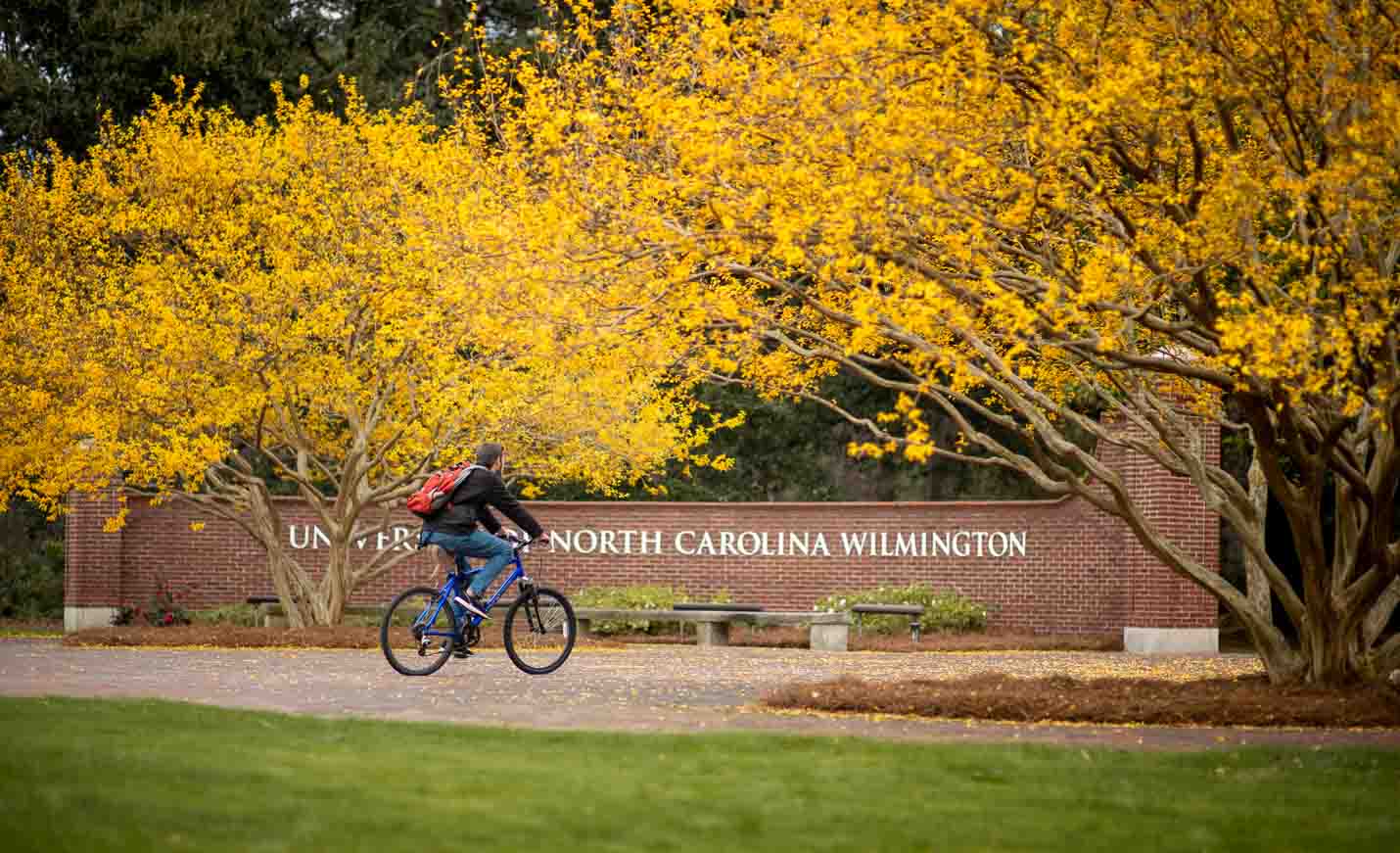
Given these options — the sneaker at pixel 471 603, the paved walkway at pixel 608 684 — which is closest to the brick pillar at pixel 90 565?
the paved walkway at pixel 608 684

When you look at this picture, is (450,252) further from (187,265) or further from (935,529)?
(935,529)

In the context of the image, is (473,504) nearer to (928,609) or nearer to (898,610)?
(898,610)

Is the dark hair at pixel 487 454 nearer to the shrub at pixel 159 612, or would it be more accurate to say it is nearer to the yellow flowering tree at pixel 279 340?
the yellow flowering tree at pixel 279 340

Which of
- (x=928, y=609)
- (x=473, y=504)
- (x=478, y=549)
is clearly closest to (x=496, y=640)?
(x=928, y=609)

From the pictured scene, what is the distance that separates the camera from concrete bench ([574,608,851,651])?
Answer: 23.1 meters

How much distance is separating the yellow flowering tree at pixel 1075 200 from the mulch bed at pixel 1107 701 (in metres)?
1.10

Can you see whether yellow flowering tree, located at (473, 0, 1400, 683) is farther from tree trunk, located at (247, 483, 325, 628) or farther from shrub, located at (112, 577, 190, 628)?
shrub, located at (112, 577, 190, 628)

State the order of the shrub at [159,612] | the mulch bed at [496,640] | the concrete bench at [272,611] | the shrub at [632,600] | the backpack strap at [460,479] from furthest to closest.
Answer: the concrete bench at [272,611] < the shrub at [159,612] < the shrub at [632,600] < the mulch bed at [496,640] < the backpack strap at [460,479]

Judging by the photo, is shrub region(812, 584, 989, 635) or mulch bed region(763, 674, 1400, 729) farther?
shrub region(812, 584, 989, 635)

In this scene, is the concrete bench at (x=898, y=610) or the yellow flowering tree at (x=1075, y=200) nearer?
the yellow flowering tree at (x=1075, y=200)

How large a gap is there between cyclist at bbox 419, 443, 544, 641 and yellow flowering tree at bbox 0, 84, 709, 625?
3.92m

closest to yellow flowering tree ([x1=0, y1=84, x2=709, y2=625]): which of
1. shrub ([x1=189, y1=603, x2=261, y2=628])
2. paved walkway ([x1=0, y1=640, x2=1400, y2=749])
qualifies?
shrub ([x1=189, y1=603, x2=261, y2=628])

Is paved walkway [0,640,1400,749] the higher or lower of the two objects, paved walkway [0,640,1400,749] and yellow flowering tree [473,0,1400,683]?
the lower

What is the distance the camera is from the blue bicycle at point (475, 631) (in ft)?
49.6
